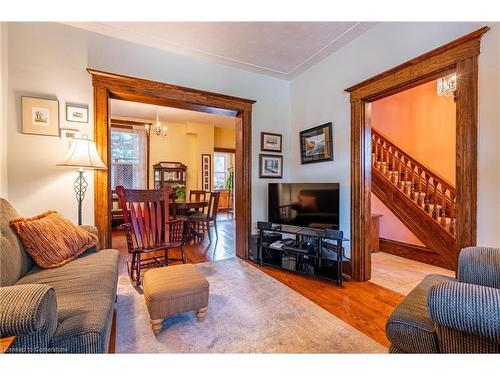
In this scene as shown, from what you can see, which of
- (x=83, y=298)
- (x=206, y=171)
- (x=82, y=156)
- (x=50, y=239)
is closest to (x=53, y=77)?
(x=82, y=156)

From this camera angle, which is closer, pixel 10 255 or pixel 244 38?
pixel 10 255

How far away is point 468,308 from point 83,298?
166cm

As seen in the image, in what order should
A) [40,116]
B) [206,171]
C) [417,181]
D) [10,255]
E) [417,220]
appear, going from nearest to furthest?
[10,255]
[40,116]
[417,220]
[417,181]
[206,171]

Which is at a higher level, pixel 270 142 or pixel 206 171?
pixel 270 142

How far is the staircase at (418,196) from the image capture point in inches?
119

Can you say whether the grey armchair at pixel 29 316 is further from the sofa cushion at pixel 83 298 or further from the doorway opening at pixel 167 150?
the doorway opening at pixel 167 150

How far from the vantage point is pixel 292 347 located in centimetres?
150

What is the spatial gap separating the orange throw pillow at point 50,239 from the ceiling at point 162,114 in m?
3.45

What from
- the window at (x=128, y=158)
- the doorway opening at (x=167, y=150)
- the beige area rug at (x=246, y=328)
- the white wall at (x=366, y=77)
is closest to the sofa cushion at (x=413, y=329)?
the beige area rug at (x=246, y=328)

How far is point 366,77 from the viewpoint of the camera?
252 cm

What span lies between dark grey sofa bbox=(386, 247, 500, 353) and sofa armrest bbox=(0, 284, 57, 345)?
1379 mm

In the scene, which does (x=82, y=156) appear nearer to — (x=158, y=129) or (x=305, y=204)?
(x=305, y=204)
